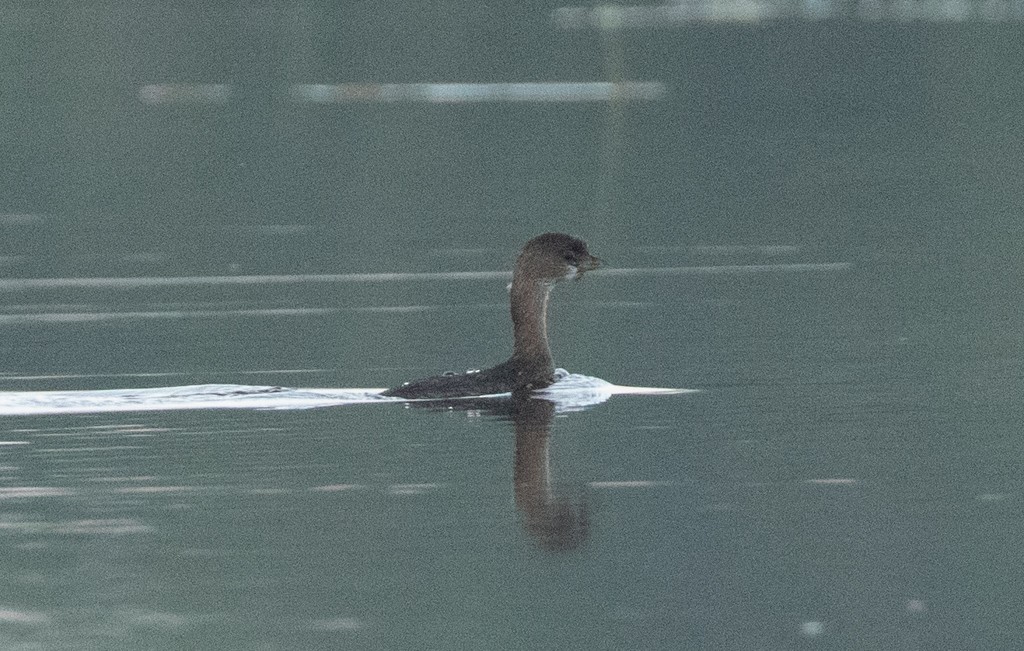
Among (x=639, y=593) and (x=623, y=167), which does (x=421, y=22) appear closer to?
(x=623, y=167)

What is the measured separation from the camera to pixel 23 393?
55.7 feet

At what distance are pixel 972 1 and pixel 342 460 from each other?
Result: 72206 mm

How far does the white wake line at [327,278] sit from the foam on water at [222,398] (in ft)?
25.6

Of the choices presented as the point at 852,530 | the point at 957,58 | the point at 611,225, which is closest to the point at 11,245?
the point at 611,225

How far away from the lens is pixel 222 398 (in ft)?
54.4

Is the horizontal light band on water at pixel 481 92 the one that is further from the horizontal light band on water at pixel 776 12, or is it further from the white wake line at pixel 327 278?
the white wake line at pixel 327 278

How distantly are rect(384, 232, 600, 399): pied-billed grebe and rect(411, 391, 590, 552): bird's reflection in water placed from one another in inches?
6.7

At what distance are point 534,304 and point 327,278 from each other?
27.7ft

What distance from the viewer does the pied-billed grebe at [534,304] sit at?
17.2 m

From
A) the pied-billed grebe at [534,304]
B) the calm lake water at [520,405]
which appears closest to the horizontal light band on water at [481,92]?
the calm lake water at [520,405]

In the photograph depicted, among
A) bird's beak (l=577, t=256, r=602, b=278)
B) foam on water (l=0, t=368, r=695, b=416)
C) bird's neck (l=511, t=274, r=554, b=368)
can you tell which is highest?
bird's beak (l=577, t=256, r=602, b=278)

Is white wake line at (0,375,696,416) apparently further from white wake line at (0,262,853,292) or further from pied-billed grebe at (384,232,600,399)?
white wake line at (0,262,853,292)

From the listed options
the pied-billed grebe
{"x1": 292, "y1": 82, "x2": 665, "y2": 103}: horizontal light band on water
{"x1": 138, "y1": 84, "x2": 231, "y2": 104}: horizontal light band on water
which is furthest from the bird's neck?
{"x1": 138, "y1": 84, "x2": 231, "y2": 104}: horizontal light band on water

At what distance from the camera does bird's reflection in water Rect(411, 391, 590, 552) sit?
12.1m
